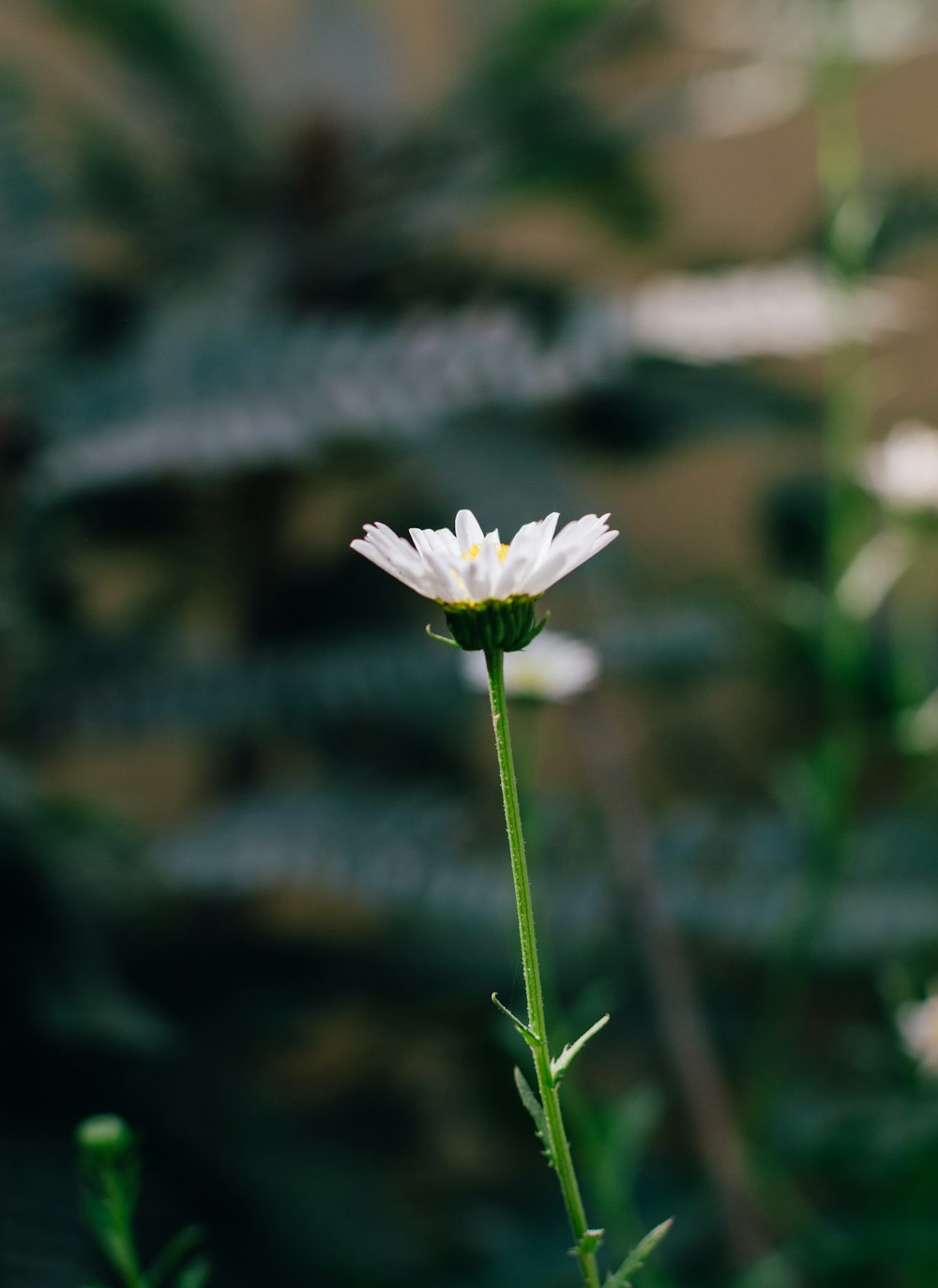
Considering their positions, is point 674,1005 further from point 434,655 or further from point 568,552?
point 568,552

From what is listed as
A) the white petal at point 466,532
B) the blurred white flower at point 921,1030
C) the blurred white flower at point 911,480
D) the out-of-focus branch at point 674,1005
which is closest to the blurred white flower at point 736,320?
the blurred white flower at point 911,480

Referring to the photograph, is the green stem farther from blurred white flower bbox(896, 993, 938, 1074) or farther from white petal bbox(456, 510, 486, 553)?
blurred white flower bbox(896, 993, 938, 1074)

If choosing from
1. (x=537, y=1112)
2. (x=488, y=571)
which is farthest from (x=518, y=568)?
(x=537, y=1112)

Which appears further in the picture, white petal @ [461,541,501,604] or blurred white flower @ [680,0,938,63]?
blurred white flower @ [680,0,938,63]

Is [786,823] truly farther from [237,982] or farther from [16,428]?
[16,428]

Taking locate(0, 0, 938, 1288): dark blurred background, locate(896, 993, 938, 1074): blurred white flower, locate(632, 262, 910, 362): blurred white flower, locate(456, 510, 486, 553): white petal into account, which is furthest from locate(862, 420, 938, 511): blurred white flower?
locate(456, 510, 486, 553): white petal

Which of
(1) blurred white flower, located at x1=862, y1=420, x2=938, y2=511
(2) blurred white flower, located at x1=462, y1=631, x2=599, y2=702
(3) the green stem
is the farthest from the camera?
(1) blurred white flower, located at x1=862, y1=420, x2=938, y2=511

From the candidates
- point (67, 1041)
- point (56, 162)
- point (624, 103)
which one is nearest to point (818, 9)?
point (56, 162)

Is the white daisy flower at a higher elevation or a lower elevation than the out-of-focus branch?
higher
